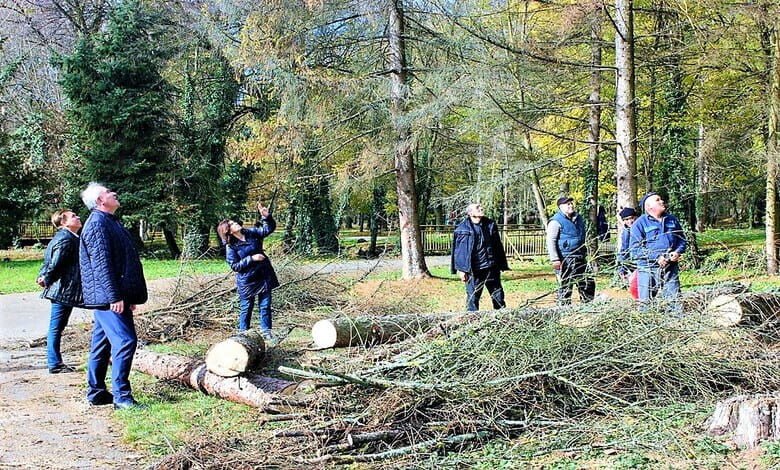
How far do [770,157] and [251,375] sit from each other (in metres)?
11.4

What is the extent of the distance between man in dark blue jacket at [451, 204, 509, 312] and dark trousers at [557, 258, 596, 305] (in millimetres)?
806

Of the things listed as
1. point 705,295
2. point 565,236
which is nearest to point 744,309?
point 705,295

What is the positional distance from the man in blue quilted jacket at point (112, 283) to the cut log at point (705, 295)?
4.67 m

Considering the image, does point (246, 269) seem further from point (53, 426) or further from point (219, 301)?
point (53, 426)

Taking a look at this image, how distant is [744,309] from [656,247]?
3.79 feet

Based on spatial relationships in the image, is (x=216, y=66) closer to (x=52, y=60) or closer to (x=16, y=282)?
(x=52, y=60)

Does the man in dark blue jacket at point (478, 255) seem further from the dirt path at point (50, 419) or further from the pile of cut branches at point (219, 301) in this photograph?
the dirt path at point (50, 419)

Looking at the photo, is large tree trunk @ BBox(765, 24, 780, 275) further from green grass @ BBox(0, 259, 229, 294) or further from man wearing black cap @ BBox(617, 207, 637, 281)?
green grass @ BBox(0, 259, 229, 294)

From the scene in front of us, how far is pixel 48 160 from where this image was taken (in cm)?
2558

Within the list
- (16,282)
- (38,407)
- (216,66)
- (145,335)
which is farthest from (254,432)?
(216,66)

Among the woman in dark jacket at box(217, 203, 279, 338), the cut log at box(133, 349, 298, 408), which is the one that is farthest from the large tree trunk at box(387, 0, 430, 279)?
the cut log at box(133, 349, 298, 408)

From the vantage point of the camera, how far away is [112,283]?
5781mm

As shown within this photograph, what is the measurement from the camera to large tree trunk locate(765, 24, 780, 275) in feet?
44.7

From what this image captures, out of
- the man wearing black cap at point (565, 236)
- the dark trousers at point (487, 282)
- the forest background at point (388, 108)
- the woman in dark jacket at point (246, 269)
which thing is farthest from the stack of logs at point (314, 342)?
the forest background at point (388, 108)
